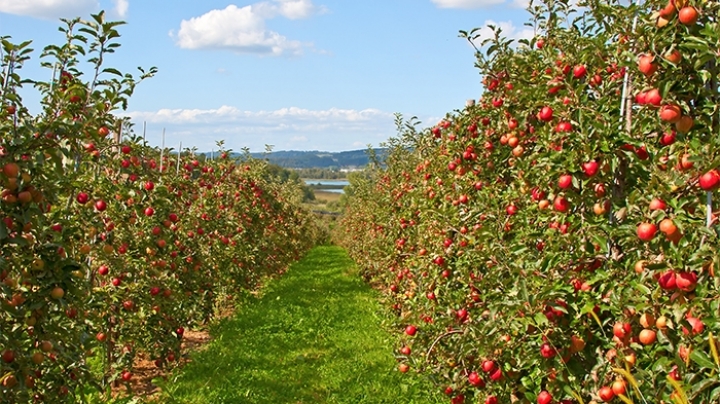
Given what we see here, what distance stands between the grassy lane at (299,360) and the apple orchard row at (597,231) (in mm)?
1485

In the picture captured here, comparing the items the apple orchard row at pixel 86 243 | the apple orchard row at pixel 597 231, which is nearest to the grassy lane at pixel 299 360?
the apple orchard row at pixel 86 243

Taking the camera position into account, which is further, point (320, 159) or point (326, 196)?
point (320, 159)

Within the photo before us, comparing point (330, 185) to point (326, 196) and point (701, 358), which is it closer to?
point (326, 196)

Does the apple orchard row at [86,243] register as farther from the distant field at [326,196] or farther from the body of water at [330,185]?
the body of water at [330,185]

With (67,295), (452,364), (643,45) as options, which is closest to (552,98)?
(643,45)

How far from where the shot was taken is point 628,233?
8.90 ft

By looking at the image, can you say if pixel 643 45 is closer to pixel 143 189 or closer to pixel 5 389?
pixel 5 389

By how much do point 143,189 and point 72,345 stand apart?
180cm

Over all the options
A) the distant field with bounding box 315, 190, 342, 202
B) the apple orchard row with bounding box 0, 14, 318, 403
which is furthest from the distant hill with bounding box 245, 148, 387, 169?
the apple orchard row with bounding box 0, 14, 318, 403

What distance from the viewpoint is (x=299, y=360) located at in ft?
25.8

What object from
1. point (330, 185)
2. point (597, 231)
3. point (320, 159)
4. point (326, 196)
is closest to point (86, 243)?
point (597, 231)

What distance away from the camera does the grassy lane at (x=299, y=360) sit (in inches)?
247

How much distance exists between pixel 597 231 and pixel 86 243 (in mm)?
3686

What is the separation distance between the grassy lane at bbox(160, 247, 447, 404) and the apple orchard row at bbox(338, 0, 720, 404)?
1485mm
